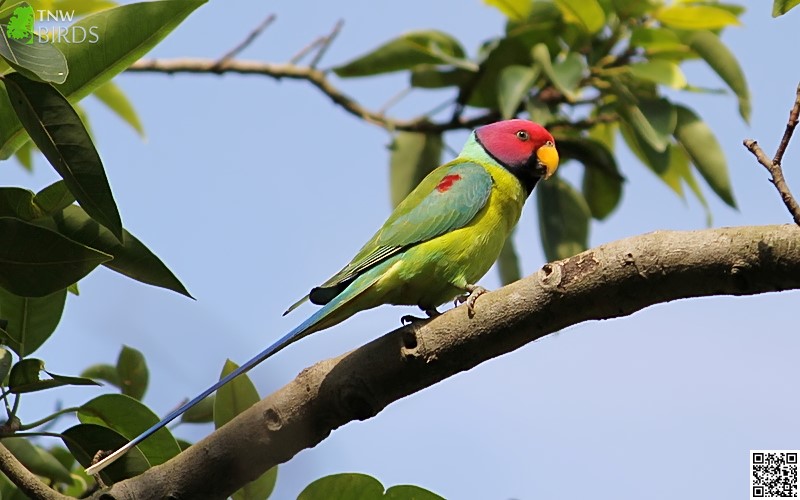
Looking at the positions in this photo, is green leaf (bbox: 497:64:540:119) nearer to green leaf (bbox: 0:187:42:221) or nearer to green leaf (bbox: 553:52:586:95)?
green leaf (bbox: 553:52:586:95)

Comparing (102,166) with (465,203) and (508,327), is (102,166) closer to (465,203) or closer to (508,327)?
(508,327)

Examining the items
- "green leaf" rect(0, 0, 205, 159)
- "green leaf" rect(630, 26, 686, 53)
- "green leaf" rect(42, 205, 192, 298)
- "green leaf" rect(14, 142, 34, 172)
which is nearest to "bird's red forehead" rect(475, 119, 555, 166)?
"green leaf" rect(630, 26, 686, 53)

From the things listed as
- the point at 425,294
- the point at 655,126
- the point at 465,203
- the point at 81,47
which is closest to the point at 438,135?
the point at 655,126

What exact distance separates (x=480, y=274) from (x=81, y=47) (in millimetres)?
1532

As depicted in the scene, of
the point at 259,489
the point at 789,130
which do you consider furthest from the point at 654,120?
the point at 259,489

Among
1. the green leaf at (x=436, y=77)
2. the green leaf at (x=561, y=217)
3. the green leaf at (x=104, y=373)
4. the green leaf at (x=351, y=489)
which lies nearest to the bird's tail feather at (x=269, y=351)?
the green leaf at (x=351, y=489)

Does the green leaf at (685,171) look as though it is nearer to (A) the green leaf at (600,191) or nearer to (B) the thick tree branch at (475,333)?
(A) the green leaf at (600,191)

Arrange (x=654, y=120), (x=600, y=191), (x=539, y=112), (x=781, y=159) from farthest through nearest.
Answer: (x=600, y=191), (x=539, y=112), (x=654, y=120), (x=781, y=159)

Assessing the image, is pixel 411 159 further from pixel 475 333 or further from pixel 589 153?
pixel 475 333

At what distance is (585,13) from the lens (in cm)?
446

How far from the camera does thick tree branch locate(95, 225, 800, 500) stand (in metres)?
1.95

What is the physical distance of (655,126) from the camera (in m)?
4.36

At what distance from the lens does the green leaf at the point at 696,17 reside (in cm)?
460

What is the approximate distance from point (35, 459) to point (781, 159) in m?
2.29
